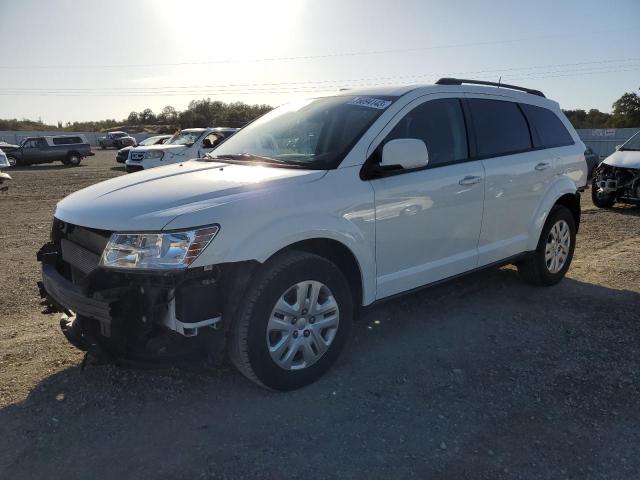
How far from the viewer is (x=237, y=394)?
3.34 meters

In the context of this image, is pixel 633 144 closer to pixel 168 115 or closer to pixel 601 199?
pixel 601 199

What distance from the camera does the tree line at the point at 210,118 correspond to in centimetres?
4844

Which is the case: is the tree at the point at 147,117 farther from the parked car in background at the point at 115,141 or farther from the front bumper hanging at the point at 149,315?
the front bumper hanging at the point at 149,315

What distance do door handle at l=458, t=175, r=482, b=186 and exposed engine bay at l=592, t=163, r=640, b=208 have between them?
774 centimetres

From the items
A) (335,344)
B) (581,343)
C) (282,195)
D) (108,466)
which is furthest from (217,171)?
(581,343)

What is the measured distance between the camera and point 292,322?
325cm

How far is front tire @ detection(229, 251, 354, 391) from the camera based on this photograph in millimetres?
3033

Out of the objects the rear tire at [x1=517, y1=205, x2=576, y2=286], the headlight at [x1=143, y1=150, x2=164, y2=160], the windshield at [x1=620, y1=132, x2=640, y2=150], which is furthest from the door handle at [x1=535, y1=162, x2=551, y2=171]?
the headlight at [x1=143, y1=150, x2=164, y2=160]

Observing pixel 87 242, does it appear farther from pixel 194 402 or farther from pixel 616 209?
pixel 616 209

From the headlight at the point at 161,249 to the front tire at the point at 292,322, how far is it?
1.34 ft

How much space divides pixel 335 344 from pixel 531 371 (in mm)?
1390

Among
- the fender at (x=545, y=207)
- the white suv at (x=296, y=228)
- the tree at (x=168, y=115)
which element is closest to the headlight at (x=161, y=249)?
the white suv at (x=296, y=228)

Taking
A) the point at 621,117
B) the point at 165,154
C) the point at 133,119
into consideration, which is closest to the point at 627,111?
the point at 621,117

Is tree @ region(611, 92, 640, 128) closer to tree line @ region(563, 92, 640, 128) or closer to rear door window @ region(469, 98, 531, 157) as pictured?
tree line @ region(563, 92, 640, 128)
